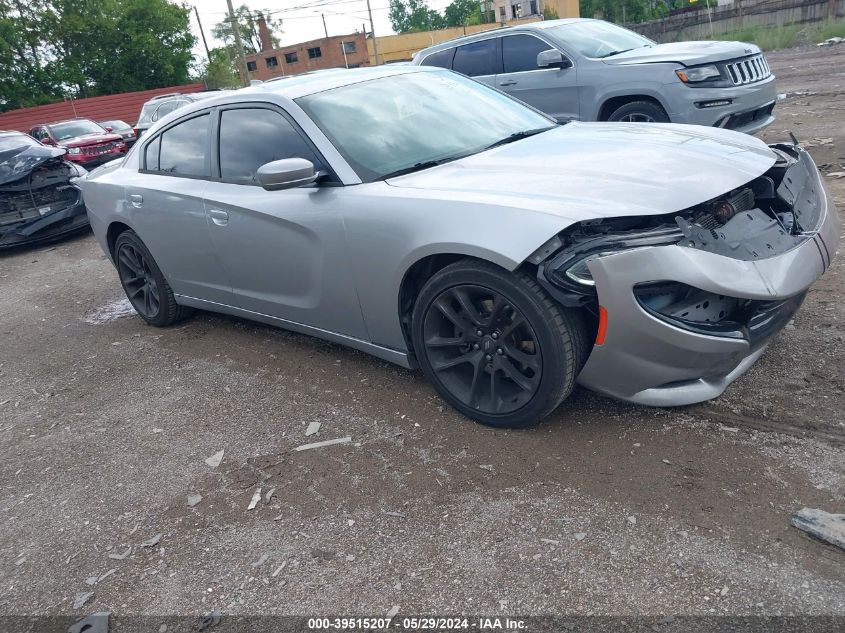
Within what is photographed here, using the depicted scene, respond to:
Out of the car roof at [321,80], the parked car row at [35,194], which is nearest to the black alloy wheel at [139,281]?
the car roof at [321,80]

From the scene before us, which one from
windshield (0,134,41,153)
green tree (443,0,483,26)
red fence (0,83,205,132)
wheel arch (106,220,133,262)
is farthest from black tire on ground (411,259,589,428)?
green tree (443,0,483,26)

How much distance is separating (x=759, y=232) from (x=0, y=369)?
205 inches

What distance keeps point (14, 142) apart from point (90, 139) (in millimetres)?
7338

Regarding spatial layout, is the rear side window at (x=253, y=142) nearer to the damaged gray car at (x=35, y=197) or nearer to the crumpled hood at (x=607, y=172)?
the crumpled hood at (x=607, y=172)

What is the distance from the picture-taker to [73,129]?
17.4 m

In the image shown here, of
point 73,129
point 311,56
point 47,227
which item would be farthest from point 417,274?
point 311,56

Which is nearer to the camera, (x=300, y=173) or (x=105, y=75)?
(x=300, y=173)

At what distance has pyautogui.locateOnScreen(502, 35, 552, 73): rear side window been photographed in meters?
8.44

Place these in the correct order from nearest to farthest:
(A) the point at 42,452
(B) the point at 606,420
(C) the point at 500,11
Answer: (B) the point at 606,420 → (A) the point at 42,452 → (C) the point at 500,11

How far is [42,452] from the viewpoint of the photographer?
3861 millimetres

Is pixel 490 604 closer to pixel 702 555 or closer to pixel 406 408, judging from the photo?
pixel 702 555

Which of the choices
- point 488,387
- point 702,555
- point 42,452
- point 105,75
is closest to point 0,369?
point 42,452

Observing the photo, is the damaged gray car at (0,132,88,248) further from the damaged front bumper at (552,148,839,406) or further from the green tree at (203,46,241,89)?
the green tree at (203,46,241,89)

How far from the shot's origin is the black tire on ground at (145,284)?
5.18 meters
